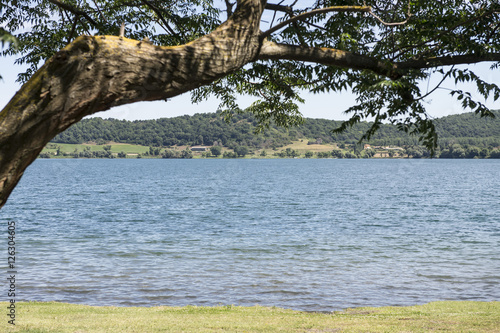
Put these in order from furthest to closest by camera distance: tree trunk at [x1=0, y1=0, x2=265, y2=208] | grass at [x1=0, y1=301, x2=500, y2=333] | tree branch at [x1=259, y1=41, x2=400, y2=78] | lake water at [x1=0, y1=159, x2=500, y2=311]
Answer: lake water at [x1=0, y1=159, x2=500, y2=311], grass at [x1=0, y1=301, x2=500, y2=333], tree branch at [x1=259, y1=41, x2=400, y2=78], tree trunk at [x1=0, y1=0, x2=265, y2=208]

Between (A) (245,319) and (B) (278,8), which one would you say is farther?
(A) (245,319)

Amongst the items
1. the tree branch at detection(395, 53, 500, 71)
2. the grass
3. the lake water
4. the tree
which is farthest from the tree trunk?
the lake water

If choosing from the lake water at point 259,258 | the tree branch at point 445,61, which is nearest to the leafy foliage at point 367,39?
the tree branch at point 445,61

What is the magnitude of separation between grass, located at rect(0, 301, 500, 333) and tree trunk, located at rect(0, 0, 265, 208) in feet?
17.4

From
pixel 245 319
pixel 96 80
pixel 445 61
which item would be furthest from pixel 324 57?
pixel 245 319

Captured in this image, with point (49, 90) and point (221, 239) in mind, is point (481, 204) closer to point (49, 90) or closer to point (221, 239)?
point (221, 239)

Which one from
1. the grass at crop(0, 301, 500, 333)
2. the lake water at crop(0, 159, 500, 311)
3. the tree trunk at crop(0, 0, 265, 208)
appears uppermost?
the tree trunk at crop(0, 0, 265, 208)

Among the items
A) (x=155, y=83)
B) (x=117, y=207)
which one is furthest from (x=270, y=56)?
(x=117, y=207)

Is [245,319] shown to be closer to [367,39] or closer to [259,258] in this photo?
[367,39]

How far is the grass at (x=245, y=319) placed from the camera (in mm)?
8758

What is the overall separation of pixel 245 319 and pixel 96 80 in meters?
7.02

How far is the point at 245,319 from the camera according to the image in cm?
998

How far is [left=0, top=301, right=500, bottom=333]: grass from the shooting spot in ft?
28.7

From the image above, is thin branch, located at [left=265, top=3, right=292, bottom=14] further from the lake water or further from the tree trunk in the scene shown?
the lake water
